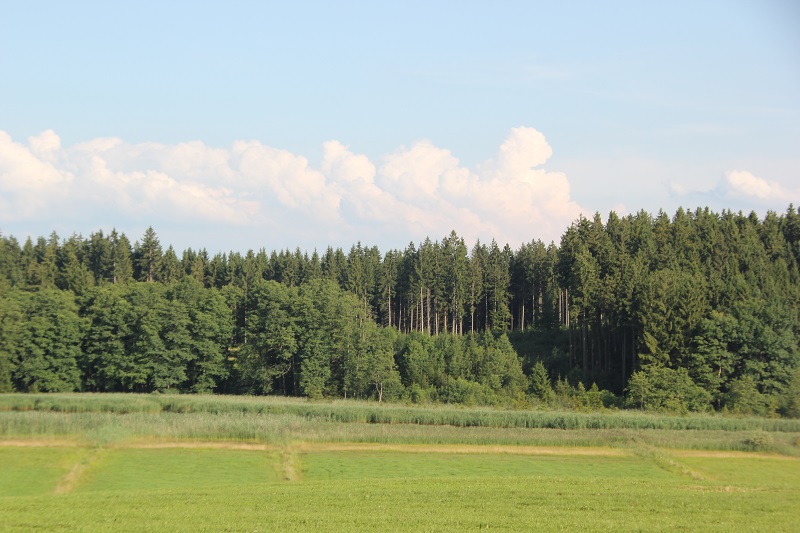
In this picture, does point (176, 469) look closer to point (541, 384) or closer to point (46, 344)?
point (541, 384)

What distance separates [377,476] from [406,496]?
8461 millimetres

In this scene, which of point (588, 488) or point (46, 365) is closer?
point (588, 488)

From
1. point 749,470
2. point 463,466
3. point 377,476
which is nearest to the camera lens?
point 377,476

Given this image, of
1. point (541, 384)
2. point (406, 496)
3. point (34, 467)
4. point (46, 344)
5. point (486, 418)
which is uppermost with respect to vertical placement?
point (46, 344)

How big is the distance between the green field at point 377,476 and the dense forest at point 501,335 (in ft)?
65.0

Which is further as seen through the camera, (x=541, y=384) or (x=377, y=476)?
(x=541, y=384)

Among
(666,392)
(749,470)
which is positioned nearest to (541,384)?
(666,392)

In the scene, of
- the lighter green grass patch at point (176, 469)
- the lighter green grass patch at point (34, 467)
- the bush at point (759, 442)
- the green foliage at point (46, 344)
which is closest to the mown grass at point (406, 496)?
the lighter green grass patch at point (176, 469)

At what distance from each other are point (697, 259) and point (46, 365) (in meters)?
87.3

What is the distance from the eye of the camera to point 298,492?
30859 mm

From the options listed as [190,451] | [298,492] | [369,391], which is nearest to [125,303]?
[369,391]

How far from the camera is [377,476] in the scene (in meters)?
37.8

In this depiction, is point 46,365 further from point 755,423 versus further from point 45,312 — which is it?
point 755,423

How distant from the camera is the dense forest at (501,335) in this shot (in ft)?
252
